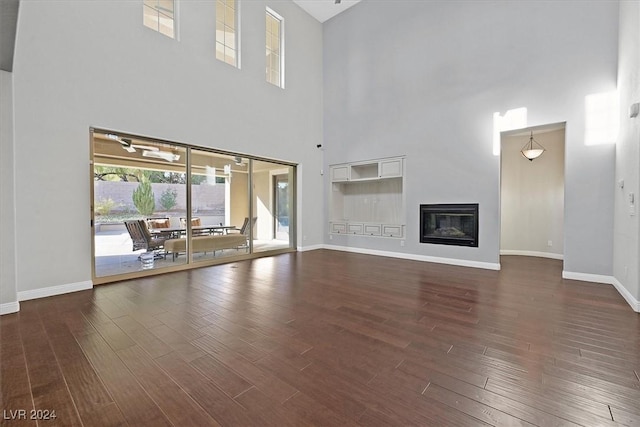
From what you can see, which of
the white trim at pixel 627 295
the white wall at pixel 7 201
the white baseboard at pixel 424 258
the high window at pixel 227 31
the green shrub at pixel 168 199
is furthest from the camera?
the high window at pixel 227 31

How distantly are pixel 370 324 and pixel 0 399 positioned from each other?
258 cm

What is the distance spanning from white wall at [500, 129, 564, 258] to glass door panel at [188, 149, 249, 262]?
6.22 m

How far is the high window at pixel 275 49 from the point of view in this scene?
267 inches

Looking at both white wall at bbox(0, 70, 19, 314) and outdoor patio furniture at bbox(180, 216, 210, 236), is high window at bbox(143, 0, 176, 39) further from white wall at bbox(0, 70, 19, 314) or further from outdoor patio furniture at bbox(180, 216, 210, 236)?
outdoor patio furniture at bbox(180, 216, 210, 236)

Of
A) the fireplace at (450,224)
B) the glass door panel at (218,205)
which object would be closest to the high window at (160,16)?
the glass door panel at (218,205)

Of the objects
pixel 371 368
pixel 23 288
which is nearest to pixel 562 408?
pixel 371 368

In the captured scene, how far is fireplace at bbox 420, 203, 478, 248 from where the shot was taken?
538cm

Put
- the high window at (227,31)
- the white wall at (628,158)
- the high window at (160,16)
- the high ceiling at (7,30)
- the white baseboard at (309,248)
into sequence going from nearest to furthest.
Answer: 1. the high ceiling at (7,30)
2. the white wall at (628,158)
3. the high window at (160,16)
4. the high window at (227,31)
5. the white baseboard at (309,248)

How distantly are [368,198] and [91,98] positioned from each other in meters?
5.92

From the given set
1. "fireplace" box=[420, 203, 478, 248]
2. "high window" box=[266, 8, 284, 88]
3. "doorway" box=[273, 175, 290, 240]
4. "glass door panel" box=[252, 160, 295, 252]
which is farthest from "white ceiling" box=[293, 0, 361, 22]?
"fireplace" box=[420, 203, 478, 248]

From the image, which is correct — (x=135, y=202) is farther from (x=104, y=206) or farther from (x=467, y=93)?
(x=467, y=93)

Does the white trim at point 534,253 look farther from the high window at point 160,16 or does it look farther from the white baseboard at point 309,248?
the high window at point 160,16

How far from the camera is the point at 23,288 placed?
337 cm

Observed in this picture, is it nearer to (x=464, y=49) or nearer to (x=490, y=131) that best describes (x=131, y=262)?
(x=490, y=131)
